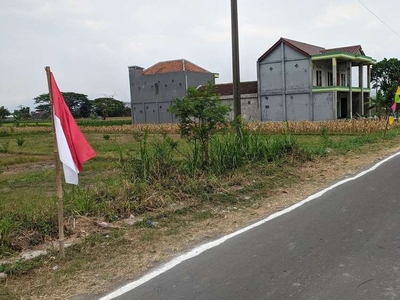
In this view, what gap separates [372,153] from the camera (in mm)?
14156

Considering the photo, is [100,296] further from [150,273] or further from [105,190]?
[105,190]

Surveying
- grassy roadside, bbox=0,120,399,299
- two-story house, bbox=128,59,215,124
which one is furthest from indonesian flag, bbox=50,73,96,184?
two-story house, bbox=128,59,215,124

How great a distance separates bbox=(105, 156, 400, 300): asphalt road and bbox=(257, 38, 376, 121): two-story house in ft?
114

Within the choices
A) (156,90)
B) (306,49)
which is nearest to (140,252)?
(306,49)

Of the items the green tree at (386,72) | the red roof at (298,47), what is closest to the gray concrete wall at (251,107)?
the red roof at (298,47)

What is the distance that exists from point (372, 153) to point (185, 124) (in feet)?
28.4

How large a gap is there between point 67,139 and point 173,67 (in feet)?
163

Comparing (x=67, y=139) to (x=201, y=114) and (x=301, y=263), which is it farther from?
(x=201, y=114)

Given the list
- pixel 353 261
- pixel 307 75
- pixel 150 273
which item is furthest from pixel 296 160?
pixel 307 75

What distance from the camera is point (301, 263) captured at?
430cm

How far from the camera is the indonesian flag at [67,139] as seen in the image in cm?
448

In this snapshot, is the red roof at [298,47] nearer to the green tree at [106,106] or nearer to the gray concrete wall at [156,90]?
the gray concrete wall at [156,90]

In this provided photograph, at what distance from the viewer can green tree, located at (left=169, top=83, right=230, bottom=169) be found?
8.50m

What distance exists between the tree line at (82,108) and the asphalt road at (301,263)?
7599 cm
